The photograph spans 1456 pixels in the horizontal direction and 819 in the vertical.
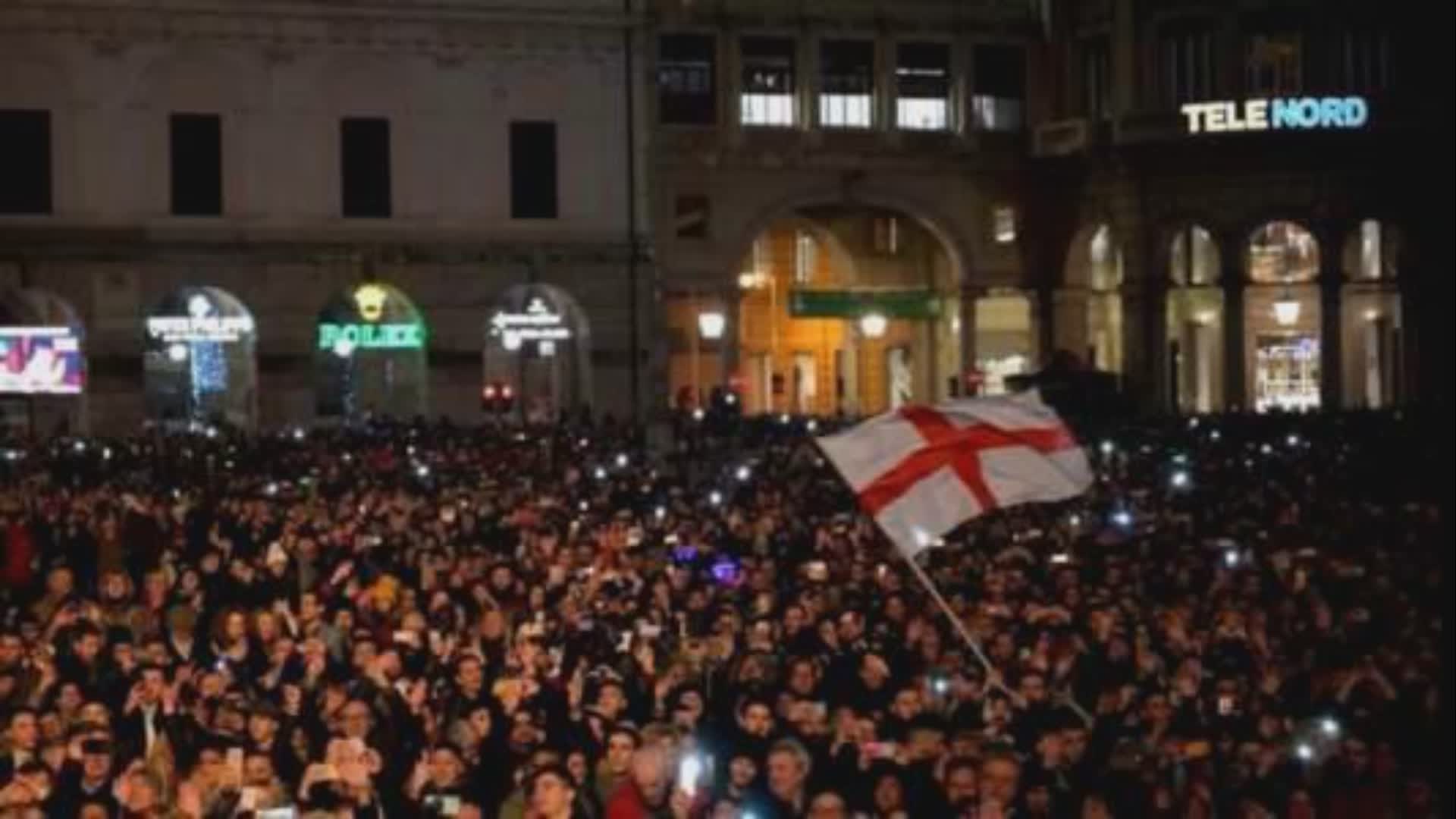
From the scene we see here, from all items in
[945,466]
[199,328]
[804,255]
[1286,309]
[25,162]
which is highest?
[25,162]

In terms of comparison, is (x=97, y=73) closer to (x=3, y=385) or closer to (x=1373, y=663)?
(x=3, y=385)

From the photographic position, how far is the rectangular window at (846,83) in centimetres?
5609

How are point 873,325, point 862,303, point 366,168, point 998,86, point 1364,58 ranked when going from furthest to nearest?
point 873,325 < point 998,86 < point 862,303 < point 1364,58 < point 366,168

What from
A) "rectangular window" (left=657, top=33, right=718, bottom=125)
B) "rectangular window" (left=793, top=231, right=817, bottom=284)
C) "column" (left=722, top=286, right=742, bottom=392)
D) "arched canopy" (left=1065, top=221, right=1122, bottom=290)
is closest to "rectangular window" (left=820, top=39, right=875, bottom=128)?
"rectangular window" (left=657, top=33, right=718, bottom=125)

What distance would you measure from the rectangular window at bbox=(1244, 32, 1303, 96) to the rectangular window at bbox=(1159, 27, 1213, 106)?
2.91 ft

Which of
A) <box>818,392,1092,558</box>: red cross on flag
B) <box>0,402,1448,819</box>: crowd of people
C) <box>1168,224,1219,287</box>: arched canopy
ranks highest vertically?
<box>1168,224,1219,287</box>: arched canopy

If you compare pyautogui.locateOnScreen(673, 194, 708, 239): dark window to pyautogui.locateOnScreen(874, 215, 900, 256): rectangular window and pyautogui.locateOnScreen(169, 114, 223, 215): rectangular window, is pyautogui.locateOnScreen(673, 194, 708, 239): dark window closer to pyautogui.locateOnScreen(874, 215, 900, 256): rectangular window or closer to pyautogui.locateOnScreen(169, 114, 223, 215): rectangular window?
pyautogui.locateOnScreen(874, 215, 900, 256): rectangular window

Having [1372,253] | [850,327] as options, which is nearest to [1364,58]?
[1372,253]

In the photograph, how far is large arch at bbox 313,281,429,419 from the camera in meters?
49.5

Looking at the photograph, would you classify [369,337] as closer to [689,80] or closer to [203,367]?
[203,367]

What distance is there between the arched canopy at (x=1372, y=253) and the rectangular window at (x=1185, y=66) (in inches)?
183

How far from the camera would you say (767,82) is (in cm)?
5594

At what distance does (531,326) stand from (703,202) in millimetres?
8265

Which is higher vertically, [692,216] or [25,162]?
[25,162]
